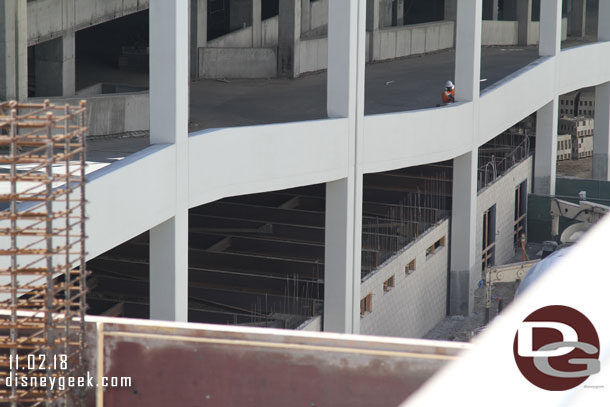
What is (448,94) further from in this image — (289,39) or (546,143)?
(546,143)

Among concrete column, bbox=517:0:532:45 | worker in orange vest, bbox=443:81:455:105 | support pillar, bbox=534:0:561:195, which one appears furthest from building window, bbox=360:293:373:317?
concrete column, bbox=517:0:532:45

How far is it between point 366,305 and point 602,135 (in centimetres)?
1807

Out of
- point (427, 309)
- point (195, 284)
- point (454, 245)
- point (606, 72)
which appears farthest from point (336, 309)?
point (606, 72)

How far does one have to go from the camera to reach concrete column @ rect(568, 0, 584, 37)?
163 ft

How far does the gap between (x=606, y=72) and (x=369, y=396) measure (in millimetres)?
30523

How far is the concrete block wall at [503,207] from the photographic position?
96.1 ft

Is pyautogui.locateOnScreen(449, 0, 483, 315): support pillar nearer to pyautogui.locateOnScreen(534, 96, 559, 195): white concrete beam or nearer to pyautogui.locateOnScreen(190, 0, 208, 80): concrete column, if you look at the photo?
pyautogui.locateOnScreen(534, 96, 559, 195): white concrete beam

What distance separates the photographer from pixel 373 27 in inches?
1459

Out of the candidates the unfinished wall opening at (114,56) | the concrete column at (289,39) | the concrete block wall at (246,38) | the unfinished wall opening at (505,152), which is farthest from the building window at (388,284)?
the concrete block wall at (246,38)

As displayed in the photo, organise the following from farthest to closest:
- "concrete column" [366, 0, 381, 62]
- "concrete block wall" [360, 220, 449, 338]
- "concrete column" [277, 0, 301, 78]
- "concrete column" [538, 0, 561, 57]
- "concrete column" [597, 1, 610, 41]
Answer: "concrete column" [366, 0, 381, 62], "concrete column" [597, 1, 610, 41], "concrete column" [538, 0, 561, 57], "concrete column" [277, 0, 301, 78], "concrete block wall" [360, 220, 449, 338]

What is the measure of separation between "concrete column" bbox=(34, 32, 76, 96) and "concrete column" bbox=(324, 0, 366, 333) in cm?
686

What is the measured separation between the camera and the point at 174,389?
31.2ft

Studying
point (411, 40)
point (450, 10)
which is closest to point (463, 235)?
point (411, 40)

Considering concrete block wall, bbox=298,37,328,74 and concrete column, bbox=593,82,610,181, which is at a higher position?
concrete block wall, bbox=298,37,328,74
